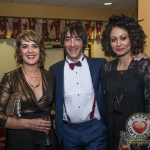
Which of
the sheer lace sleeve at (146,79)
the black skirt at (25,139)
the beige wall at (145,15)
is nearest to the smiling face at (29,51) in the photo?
the black skirt at (25,139)

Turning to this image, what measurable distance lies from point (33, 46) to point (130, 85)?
0.84 meters

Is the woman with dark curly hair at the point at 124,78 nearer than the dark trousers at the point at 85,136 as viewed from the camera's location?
Yes

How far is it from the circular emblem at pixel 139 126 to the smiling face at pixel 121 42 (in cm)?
57

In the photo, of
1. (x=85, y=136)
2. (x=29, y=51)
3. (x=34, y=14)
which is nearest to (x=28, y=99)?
(x=29, y=51)

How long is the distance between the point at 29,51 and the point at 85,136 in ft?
2.97

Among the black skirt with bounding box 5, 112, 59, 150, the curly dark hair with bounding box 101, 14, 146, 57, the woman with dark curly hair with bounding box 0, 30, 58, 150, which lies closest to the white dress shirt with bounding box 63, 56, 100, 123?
the woman with dark curly hair with bounding box 0, 30, 58, 150

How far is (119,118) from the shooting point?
1.66 metres

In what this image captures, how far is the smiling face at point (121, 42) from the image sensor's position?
65.1 inches

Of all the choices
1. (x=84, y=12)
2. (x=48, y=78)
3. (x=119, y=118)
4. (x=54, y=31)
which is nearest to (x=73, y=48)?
(x=48, y=78)

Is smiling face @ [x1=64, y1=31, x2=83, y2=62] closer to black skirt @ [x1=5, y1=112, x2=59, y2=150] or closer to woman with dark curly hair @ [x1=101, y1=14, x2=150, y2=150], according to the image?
woman with dark curly hair @ [x1=101, y1=14, x2=150, y2=150]

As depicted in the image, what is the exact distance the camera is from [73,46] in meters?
1.93

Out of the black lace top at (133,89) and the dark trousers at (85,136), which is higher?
the black lace top at (133,89)

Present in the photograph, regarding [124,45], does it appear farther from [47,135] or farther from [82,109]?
[47,135]

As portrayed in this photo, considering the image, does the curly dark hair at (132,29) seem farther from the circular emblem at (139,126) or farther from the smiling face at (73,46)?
the circular emblem at (139,126)
